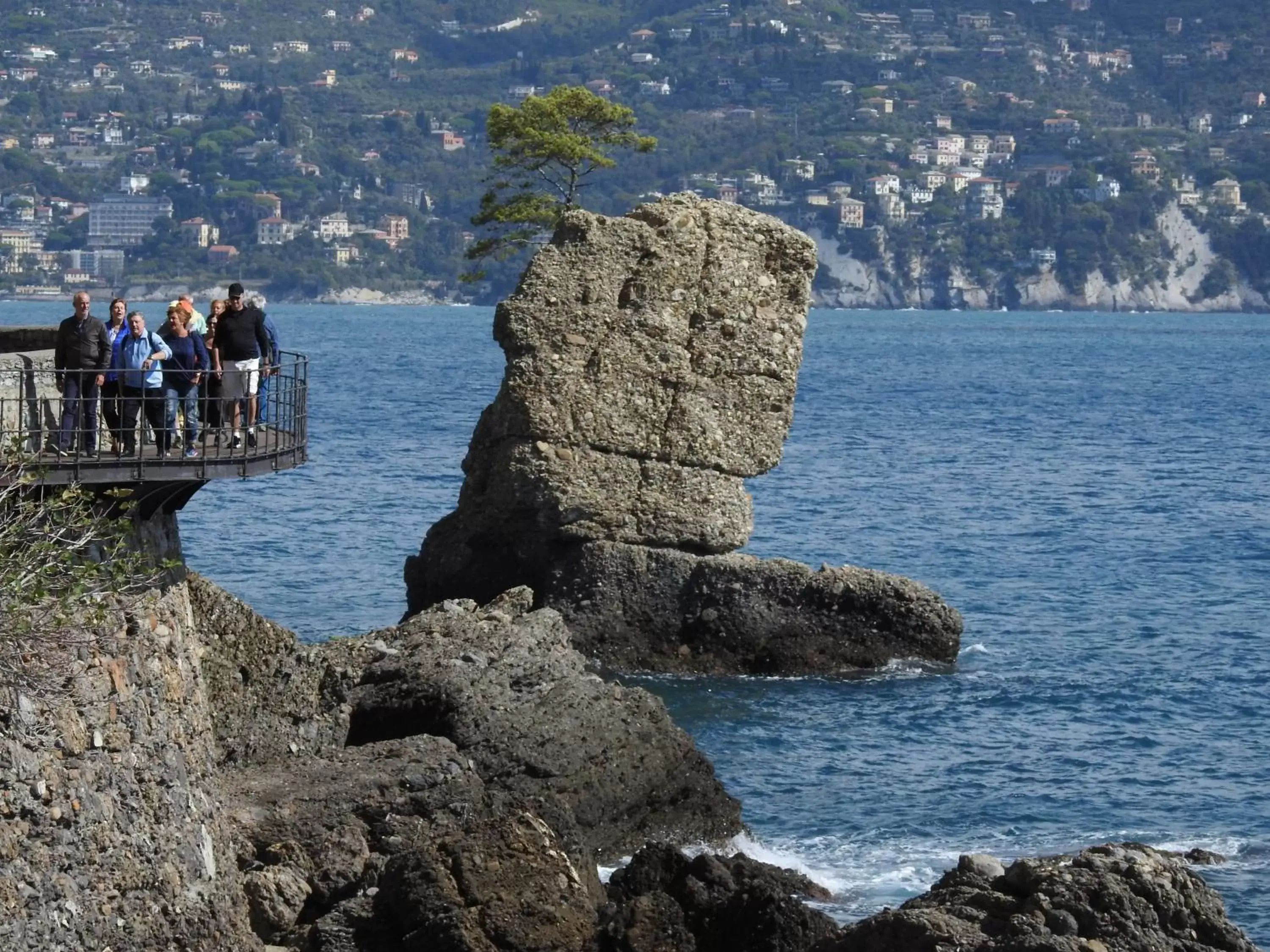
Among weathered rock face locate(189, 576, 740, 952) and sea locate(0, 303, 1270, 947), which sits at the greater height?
weathered rock face locate(189, 576, 740, 952)

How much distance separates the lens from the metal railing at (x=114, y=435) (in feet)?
53.8

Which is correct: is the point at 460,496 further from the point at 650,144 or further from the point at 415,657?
the point at 650,144

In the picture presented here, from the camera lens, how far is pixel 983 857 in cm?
1734

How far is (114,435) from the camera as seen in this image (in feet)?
56.7

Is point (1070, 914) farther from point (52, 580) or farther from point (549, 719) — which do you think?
point (52, 580)

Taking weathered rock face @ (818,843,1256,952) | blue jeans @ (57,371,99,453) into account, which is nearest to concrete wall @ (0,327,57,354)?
blue jeans @ (57,371,99,453)

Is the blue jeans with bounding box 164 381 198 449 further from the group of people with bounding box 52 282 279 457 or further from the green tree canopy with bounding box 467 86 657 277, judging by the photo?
the green tree canopy with bounding box 467 86 657 277

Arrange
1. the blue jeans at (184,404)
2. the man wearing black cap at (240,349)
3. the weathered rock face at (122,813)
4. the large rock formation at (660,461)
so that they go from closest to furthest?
1. the weathered rock face at (122,813)
2. the blue jeans at (184,404)
3. the man wearing black cap at (240,349)
4. the large rock formation at (660,461)

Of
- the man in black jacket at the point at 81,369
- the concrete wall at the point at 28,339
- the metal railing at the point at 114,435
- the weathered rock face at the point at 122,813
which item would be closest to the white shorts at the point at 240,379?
the metal railing at the point at 114,435

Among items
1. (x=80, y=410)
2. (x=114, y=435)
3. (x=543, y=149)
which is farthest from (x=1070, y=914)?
(x=543, y=149)

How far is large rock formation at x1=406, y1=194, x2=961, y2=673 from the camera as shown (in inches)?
1206

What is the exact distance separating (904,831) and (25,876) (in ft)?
37.9

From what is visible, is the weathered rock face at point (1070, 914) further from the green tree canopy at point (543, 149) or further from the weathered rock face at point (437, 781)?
the green tree canopy at point (543, 149)

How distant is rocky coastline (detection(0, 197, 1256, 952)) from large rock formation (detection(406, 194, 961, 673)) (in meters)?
0.04
